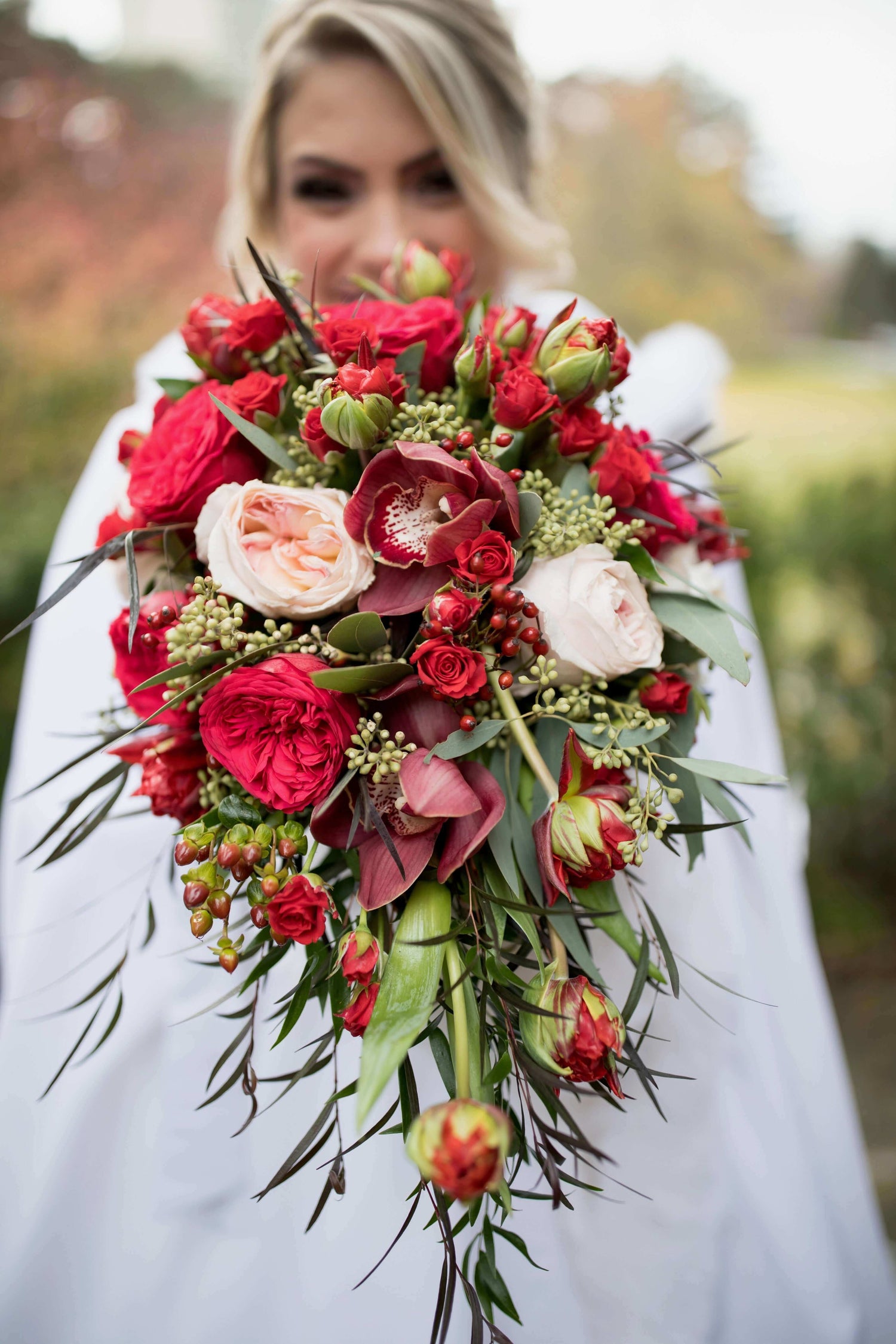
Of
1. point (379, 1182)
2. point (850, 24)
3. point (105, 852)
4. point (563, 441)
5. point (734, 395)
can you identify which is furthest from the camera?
point (734, 395)

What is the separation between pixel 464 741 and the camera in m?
0.47

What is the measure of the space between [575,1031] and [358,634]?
25cm

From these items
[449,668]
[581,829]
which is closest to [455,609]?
[449,668]

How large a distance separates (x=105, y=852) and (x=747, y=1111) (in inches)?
31.2

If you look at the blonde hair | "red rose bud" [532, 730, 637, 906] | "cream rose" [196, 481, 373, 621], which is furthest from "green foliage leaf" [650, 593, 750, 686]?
the blonde hair

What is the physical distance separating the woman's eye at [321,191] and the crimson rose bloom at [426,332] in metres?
0.55

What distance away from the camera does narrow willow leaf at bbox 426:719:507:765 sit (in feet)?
1.50

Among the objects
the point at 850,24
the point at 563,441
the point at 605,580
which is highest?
the point at 850,24

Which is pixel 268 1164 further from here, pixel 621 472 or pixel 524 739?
pixel 621 472

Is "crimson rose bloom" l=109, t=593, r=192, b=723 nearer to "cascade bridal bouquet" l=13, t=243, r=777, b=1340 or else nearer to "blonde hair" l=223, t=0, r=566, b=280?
"cascade bridal bouquet" l=13, t=243, r=777, b=1340

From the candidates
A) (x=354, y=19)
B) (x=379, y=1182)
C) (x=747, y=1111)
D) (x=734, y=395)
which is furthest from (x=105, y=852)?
(x=734, y=395)

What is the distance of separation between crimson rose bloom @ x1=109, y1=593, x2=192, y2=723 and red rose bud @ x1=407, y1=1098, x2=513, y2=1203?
296 mm

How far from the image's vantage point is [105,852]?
845 millimetres

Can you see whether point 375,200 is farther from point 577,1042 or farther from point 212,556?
point 577,1042
